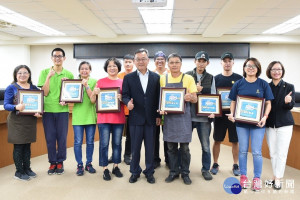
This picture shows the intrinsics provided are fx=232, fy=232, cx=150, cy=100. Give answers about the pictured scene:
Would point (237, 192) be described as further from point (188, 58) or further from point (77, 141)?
point (188, 58)

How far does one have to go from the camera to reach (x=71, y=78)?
3.02m

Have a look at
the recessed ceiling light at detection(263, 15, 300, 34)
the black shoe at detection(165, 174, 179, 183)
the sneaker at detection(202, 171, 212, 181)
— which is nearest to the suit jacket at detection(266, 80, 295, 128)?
the sneaker at detection(202, 171, 212, 181)

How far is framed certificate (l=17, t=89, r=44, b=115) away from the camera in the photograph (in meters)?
2.69

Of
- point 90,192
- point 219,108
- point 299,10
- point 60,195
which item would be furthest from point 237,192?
point 299,10

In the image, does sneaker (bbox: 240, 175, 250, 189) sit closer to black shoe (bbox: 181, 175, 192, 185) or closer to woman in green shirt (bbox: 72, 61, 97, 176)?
black shoe (bbox: 181, 175, 192, 185)

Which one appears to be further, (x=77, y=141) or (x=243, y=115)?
(x=77, y=141)

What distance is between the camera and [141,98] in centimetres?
255

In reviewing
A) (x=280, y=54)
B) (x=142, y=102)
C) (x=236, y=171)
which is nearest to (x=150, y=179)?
(x=142, y=102)

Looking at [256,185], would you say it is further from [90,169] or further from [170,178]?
[90,169]

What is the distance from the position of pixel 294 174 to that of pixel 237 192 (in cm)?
116

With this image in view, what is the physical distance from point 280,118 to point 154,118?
1.34 metres

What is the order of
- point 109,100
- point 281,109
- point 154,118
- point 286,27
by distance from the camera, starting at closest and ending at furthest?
point 281,109 < point 154,118 < point 109,100 < point 286,27

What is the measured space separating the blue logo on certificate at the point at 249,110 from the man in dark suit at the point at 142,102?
915 mm

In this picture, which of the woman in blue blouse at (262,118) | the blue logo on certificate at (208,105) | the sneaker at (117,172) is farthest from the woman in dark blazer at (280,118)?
the sneaker at (117,172)
